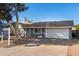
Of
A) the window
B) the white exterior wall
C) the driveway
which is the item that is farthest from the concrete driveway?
the window

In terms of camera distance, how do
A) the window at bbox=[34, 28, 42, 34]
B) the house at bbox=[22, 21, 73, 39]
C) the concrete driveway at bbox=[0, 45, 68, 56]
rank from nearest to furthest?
the concrete driveway at bbox=[0, 45, 68, 56] → the house at bbox=[22, 21, 73, 39] → the window at bbox=[34, 28, 42, 34]

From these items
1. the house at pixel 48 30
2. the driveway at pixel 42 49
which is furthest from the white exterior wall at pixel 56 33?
the driveway at pixel 42 49

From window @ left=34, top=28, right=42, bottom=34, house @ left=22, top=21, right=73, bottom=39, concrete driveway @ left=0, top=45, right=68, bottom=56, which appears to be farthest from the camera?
window @ left=34, top=28, right=42, bottom=34

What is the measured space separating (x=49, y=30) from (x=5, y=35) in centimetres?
176

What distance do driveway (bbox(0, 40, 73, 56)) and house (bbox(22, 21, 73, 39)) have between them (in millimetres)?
282

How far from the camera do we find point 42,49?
8727 mm

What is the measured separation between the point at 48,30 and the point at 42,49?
3.20 feet

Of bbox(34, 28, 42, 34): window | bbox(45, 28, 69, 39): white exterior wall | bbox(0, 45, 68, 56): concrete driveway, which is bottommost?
bbox(0, 45, 68, 56): concrete driveway

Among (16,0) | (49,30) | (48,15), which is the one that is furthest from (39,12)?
(16,0)

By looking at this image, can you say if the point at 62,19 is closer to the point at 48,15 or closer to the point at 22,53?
the point at 48,15

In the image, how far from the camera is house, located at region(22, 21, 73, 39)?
8758 mm

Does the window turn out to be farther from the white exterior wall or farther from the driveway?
the driveway

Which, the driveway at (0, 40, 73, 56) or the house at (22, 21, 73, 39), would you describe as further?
the house at (22, 21, 73, 39)

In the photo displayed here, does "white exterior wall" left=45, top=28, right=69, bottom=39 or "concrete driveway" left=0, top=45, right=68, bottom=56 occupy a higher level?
"white exterior wall" left=45, top=28, right=69, bottom=39
